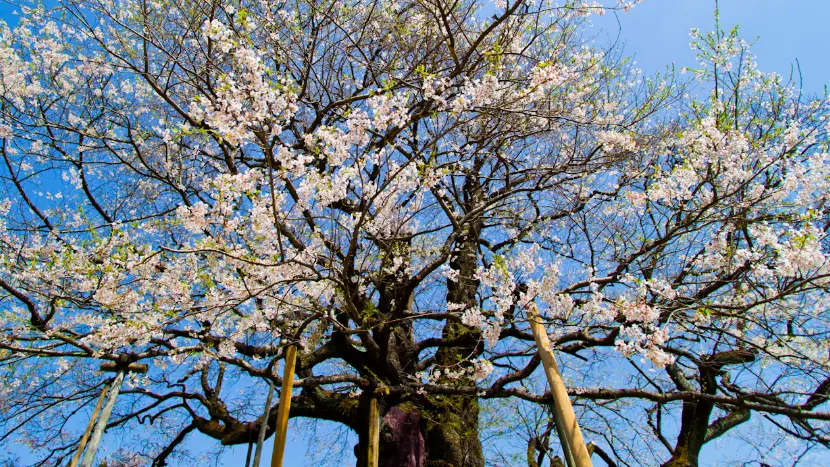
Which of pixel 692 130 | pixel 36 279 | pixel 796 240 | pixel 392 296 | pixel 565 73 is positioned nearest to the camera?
pixel 796 240

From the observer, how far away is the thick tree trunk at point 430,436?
188 inches

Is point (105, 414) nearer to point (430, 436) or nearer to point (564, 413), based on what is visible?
point (564, 413)

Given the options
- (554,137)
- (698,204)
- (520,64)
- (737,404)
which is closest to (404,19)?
(520,64)

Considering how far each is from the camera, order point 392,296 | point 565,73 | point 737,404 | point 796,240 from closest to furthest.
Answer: point 796,240
point 737,404
point 565,73
point 392,296

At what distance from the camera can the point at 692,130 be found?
4.67 meters

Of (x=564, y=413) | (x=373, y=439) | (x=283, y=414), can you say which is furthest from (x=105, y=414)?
(x=564, y=413)

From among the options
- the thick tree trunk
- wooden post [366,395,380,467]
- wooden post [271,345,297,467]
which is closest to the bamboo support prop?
wooden post [271,345,297,467]

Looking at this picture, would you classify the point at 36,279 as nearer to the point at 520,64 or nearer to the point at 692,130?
the point at 520,64

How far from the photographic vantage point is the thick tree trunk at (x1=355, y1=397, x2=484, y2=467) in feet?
15.6

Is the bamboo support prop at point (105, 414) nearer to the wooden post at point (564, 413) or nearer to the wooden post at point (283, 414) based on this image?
the wooden post at point (283, 414)

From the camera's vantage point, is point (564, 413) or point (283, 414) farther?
point (283, 414)

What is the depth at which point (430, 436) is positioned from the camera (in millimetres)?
5285

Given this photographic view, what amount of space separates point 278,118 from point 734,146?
3.72 m

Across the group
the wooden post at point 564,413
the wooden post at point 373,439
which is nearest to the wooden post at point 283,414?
the wooden post at point 373,439
